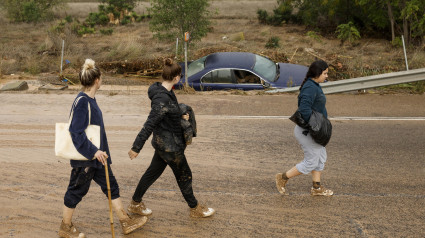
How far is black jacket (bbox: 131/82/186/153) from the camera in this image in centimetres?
438

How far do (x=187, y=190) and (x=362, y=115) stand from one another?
18.9 ft

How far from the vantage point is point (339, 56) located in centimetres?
1603

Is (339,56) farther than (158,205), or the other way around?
(339,56)

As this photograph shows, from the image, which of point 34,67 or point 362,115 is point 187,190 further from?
point 34,67

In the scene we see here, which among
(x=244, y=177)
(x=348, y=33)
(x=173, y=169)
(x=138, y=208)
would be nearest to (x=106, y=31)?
(x=348, y=33)

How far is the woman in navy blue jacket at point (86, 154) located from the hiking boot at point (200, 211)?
714mm

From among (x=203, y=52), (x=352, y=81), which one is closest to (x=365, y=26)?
(x=203, y=52)

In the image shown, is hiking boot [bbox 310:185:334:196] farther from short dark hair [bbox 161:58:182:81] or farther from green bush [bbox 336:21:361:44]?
green bush [bbox 336:21:361:44]

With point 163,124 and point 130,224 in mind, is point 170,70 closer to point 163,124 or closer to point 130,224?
point 163,124

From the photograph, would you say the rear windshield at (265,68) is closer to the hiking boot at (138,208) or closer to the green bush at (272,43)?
the green bush at (272,43)

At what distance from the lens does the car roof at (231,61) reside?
11.5 meters

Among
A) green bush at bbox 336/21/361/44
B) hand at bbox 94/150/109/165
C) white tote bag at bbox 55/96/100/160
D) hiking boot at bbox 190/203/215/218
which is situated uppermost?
white tote bag at bbox 55/96/100/160

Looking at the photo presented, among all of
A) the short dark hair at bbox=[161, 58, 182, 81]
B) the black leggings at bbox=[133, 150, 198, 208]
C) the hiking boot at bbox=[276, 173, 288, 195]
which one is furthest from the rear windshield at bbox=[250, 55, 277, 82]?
the short dark hair at bbox=[161, 58, 182, 81]

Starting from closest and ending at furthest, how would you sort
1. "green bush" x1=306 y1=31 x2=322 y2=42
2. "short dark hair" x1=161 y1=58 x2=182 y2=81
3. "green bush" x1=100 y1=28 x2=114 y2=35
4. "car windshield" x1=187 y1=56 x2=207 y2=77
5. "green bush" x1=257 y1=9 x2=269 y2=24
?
"short dark hair" x1=161 y1=58 x2=182 y2=81 → "car windshield" x1=187 y1=56 x2=207 y2=77 → "green bush" x1=306 y1=31 x2=322 y2=42 → "green bush" x1=100 y1=28 x2=114 y2=35 → "green bush" x1=257 y1=9 x2=269 y2=24
